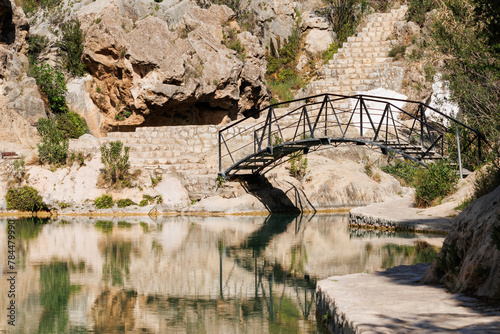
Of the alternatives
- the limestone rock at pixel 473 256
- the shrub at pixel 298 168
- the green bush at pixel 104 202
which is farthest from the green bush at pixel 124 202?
the limestone rock at pixel 473 256

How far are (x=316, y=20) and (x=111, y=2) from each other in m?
14.1

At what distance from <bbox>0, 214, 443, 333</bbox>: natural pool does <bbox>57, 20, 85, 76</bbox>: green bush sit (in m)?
11.3

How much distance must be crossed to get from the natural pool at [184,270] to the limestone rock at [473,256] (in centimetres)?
152

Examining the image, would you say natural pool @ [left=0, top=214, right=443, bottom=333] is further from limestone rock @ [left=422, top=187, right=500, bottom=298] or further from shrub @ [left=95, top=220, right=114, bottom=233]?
limestone rock @ [left=422, top=187, right=500, bottom=298]

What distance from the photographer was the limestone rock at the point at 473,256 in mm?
5777

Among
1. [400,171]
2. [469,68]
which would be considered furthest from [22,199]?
[469,68]

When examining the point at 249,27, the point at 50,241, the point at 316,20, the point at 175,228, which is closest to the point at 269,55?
the point at 249,27

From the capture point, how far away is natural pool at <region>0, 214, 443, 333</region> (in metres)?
7.42

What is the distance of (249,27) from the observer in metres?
35.1

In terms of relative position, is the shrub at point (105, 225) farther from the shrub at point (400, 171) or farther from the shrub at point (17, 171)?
the shrub at point (400, 171)

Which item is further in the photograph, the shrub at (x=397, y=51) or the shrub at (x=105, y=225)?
the shrub at (x=397, y=51)

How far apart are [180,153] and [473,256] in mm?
17493

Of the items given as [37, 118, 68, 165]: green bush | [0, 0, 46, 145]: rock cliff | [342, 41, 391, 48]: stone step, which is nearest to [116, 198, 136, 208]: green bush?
[37, 118, 68, 165]: green bush

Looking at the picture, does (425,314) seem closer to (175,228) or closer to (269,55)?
(175,228)
